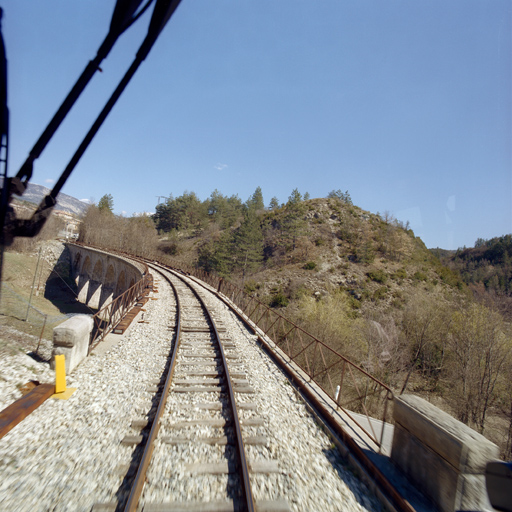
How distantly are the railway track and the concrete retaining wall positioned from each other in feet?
5.40

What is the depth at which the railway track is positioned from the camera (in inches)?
124

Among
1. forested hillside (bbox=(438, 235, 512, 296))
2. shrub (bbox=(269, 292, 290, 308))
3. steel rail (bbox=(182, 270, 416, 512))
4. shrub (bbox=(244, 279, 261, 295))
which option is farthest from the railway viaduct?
shrub (bbox=(244, 279, 261, 295))

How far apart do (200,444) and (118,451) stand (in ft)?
3.36

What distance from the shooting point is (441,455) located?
10.6 ft

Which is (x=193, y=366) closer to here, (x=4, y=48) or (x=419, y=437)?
(x=419, y=437)

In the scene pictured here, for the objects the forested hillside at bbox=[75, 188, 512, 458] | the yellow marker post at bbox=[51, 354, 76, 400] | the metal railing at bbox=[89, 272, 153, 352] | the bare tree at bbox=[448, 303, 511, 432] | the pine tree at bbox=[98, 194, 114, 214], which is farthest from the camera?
the pine tree at bbox=[98, 194, 114, 214]

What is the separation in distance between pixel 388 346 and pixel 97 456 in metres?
24.3

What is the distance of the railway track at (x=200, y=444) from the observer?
315 centimetres

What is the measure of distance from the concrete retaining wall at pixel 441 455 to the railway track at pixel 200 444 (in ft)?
5.40

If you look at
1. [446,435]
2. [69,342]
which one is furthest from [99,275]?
[446,435]

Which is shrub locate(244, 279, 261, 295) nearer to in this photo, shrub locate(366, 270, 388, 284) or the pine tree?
shrub locate(366, 270, 388, 284)

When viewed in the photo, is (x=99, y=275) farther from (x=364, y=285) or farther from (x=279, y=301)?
(x=364, y=285)

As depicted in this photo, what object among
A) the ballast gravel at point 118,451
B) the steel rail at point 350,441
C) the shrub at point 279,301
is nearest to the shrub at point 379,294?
the shrub at point 279,301

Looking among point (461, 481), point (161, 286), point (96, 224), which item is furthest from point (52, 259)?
point (461, 481)
